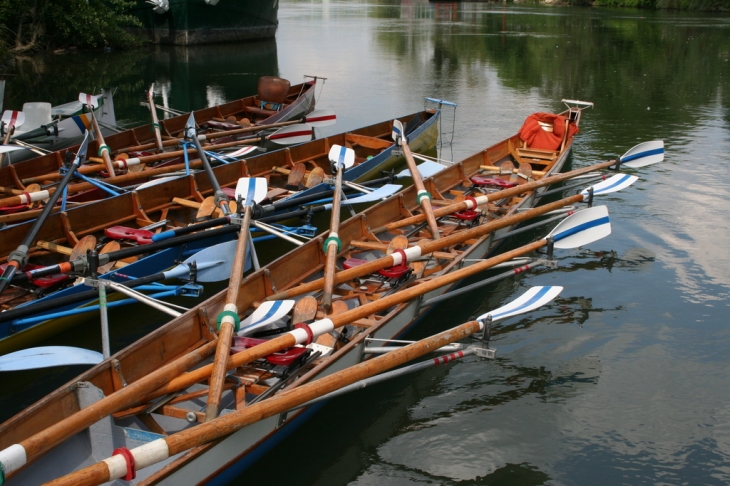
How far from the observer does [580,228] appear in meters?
10.2

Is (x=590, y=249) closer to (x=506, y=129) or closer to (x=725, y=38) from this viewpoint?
(x=506, y=129)

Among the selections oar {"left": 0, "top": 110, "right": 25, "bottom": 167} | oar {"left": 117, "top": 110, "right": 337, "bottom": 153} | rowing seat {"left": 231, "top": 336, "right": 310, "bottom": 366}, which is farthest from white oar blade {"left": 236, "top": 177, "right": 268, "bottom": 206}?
oar {"left": 0, "top": 110, "right": 25, "bottom": 167}

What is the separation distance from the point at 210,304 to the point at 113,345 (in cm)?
257

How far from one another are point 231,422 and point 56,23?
109 feet

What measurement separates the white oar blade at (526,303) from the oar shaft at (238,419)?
3.34 ft

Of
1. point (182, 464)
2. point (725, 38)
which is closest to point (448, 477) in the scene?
point (182, 464)

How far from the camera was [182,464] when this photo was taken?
17.6ft

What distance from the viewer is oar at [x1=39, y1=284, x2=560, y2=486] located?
4.62m

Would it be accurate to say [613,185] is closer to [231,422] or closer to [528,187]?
[528,187]

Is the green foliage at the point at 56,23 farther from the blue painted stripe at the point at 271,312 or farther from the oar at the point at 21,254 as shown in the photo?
the blue painted stripe at the point at 271,312

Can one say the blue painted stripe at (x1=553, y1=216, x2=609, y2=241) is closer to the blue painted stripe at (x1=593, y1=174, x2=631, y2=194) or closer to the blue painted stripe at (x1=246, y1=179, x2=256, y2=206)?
the blue painted stripe at (x1=593, y1=174, x2=631, y2=194)

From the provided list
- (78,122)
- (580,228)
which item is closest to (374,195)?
(580,228)

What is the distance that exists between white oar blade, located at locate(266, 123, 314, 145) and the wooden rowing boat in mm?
6098

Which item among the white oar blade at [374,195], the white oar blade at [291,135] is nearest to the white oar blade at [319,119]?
the white oar blade at [291,135]
